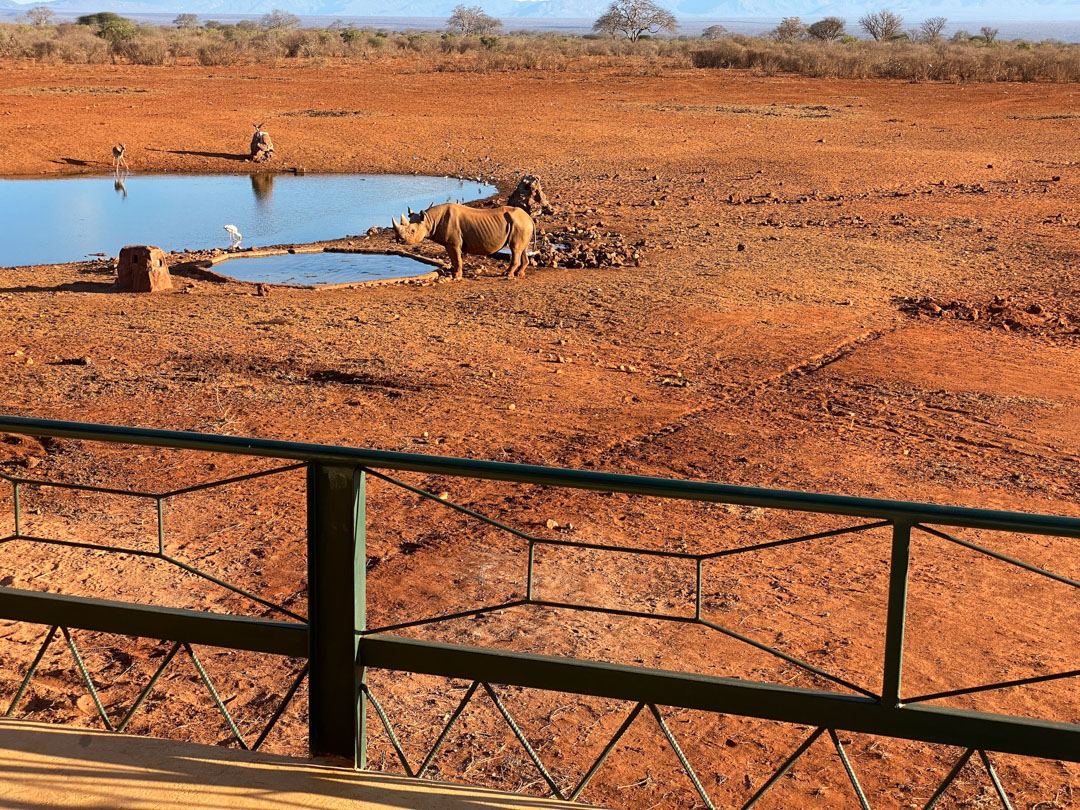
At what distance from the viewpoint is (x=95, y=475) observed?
24.3 ft

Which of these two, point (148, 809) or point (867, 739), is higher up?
point (148, 809)

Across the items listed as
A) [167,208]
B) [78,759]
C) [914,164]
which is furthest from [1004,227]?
[78,759]

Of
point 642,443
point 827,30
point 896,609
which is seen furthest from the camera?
point 827,30

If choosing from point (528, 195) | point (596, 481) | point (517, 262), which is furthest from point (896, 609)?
point (528, 195)

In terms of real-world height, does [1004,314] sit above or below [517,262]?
below

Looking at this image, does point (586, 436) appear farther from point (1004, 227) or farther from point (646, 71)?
point (646, 71)

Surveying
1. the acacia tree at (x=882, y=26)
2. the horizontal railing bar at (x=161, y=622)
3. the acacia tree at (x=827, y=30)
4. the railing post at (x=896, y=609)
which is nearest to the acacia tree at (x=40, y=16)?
the acacia tree at (x=827, y=30)

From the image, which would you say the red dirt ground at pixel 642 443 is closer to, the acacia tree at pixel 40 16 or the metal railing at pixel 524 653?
the metal railing at pixel 524 653

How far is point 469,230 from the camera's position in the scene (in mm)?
Result: 13555

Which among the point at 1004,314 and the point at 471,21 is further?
the point at 471,21

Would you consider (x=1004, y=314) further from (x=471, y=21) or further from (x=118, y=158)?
(x=471, y=21)

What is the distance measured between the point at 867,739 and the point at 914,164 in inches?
765

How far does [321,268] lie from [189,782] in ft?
37.5

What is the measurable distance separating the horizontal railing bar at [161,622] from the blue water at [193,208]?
1261cm
